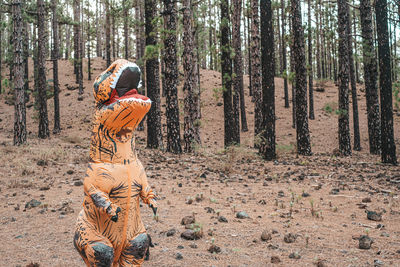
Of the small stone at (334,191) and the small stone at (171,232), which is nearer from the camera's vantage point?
the small stone at (171,232)

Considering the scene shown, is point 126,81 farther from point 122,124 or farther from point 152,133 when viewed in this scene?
point 152,133

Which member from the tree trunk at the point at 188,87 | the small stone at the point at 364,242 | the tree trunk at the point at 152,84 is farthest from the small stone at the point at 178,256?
the tree trunk at the point at 152,84

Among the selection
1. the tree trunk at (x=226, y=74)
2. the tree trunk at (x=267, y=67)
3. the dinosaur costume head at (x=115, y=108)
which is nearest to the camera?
the dinosaur costume head at (x=115, y=108)

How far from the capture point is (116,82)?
2.70 meters

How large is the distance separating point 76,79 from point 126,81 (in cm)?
3347

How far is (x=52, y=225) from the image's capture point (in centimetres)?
509

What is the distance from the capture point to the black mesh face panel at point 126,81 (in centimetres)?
271

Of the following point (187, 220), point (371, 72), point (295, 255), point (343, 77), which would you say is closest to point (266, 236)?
point (295, 255)

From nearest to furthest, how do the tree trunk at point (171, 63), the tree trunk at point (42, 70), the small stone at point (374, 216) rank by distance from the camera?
the small stone at point (374, 216) < the tree trunk at point (171, 63) < the tree trunk at point (42, 70)

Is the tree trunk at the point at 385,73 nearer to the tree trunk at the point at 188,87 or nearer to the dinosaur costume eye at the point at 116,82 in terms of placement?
the tree trunk at the point at 188,87

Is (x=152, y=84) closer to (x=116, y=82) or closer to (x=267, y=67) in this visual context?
(x=267, y=67)

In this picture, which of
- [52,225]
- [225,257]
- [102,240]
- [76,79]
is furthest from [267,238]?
[76,79]

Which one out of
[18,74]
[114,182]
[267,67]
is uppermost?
[18,74]

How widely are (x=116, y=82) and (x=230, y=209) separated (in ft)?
12.6
